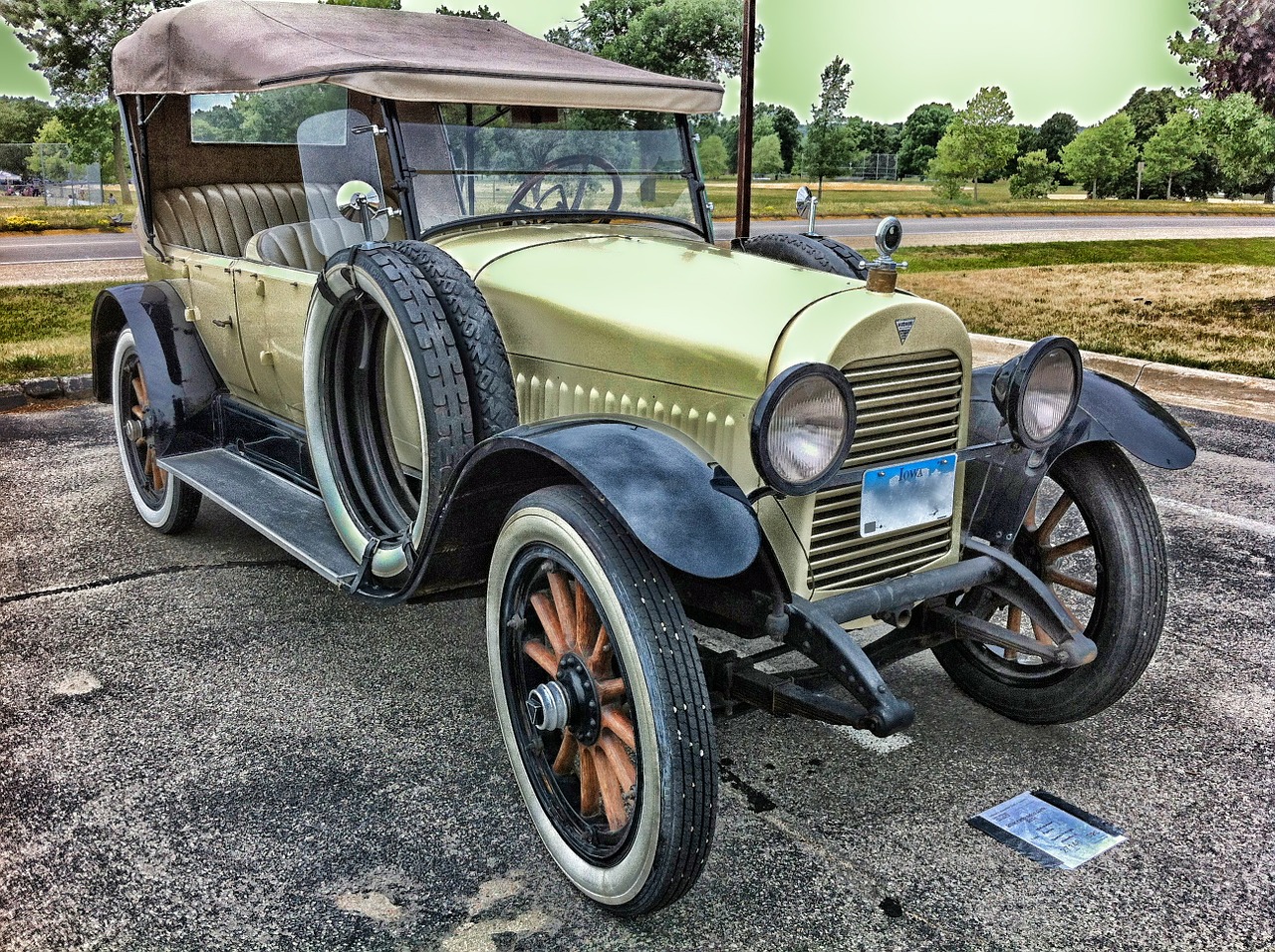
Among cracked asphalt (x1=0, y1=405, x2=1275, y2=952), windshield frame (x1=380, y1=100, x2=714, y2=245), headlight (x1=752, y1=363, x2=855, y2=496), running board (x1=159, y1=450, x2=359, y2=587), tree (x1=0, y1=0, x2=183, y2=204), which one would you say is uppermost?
tree (x1=0, y1=0, x2=183, y2=204)

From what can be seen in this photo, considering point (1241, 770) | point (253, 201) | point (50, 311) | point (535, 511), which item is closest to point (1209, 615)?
point (1241, 770)

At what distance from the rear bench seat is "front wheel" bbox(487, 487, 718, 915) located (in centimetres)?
187

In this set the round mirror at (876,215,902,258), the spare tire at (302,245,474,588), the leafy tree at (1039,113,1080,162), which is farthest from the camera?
the leafy tree at (1039,113,1080,162)

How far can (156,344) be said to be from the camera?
4.48 meters

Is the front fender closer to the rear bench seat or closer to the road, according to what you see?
the rear bench seat

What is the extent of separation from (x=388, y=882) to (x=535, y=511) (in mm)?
906

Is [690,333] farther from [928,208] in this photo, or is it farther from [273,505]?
[928,208]

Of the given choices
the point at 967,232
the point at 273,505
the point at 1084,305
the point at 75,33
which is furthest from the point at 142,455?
the point at 75,33

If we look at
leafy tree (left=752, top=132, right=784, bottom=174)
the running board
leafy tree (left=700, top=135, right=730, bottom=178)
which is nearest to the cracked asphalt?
the running board

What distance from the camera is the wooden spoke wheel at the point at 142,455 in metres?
4.45

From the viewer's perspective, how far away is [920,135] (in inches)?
2667

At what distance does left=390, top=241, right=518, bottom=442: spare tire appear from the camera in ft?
9.16

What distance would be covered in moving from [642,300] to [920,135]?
70657mm

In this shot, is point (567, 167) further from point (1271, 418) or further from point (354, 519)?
point (1271, 418)
